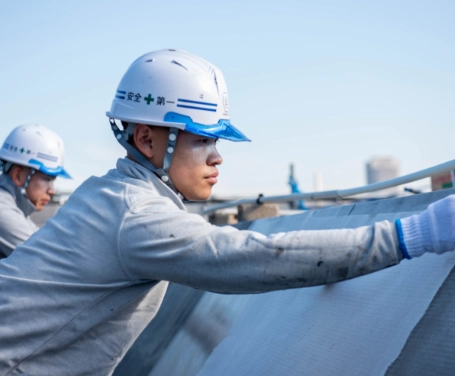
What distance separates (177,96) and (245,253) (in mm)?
801

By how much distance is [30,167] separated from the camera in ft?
19.2

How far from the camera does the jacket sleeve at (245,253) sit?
70.6 inches

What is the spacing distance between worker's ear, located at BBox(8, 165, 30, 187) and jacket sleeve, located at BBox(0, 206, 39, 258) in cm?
93

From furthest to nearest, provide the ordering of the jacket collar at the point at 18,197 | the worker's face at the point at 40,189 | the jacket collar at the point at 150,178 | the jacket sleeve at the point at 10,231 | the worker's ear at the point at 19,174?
the worker's ear at the point at 19,174
the worker's face at the point at 40,189
the jacket collar at the point at 18,197
the jacket sleeve at the point at 10,231
the jacket collar at the point at 150,178

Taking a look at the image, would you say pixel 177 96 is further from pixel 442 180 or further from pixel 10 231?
pixel 442 180

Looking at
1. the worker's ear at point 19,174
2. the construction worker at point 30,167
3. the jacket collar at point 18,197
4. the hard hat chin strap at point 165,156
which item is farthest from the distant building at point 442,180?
the worker's ear at point 19,174

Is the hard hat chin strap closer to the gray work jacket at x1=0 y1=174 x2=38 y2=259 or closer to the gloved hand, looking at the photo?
the gloved hand

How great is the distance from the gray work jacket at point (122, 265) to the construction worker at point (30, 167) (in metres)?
3.01

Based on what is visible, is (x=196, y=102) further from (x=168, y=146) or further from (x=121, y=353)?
(x=121, y=353)

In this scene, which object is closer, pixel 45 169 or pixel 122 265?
pixel 122 265

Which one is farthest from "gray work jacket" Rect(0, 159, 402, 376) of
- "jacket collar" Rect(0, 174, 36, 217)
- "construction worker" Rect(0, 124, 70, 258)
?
"jacket collar" Rect(0, 174, 36, 217)

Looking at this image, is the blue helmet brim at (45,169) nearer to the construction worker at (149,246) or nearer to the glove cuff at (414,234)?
the construction worker at (149,246)

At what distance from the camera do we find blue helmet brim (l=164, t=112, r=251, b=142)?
237 cm

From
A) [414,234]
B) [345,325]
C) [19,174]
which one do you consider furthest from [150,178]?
[19,174]
